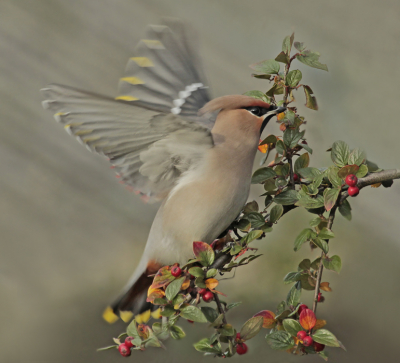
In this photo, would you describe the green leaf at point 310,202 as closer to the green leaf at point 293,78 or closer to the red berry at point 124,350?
the green leaf at point 293,78

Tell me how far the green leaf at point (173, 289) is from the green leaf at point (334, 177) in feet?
0.76

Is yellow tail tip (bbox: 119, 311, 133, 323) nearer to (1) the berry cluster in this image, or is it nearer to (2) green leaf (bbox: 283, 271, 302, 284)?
(1) the berry cluster

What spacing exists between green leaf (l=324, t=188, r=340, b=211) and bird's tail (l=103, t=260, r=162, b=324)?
1.20ft

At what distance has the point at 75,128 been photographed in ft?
2.27

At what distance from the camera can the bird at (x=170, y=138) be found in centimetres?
68

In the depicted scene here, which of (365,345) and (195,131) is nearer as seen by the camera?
(195,131)

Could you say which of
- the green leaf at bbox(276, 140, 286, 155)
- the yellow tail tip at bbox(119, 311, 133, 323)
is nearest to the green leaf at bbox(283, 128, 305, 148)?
the green leaf at bbox(276, 140, 286, 155)

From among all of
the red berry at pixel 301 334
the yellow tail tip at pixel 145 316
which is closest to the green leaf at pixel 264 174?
the red berry at pixel 301 334

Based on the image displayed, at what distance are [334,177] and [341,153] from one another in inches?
1.7

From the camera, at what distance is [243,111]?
0.74 meters

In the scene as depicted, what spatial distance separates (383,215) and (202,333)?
879mm

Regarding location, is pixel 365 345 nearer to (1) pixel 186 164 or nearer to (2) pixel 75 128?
(1) pixel 186 164

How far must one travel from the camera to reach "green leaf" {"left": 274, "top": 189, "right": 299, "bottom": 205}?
0.64 m

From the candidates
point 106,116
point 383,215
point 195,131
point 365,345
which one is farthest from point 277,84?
point 365,345
